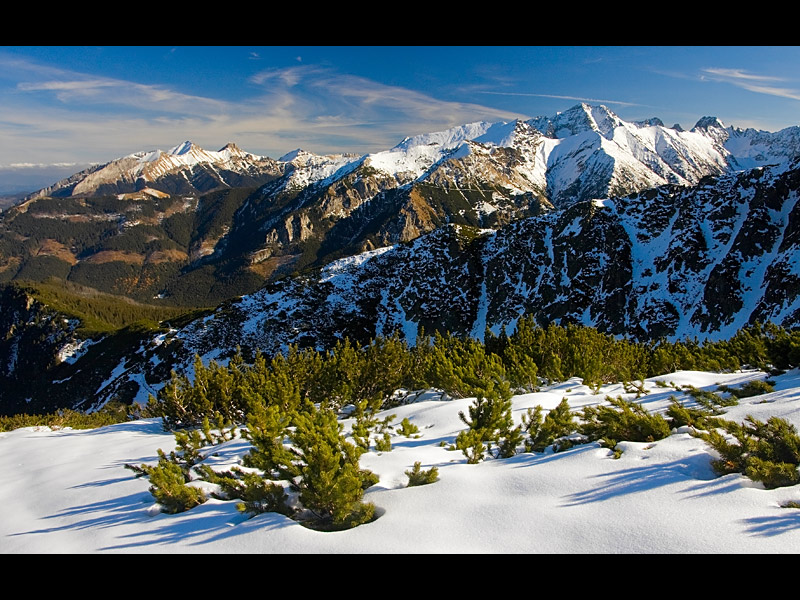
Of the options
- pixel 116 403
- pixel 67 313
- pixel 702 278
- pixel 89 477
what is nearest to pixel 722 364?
pixel 89 477

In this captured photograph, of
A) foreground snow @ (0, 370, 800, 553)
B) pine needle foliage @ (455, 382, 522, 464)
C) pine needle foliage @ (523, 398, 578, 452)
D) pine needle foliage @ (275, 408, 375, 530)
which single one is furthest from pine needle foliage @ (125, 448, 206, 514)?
pine needle foliage @ (523, 398, 578, 452)

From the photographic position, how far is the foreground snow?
13.0 feet

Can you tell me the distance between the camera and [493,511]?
4770mm

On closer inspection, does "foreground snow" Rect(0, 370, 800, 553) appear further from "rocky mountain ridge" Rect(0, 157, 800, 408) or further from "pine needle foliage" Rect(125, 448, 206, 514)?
"rocky mountain ridge" Rect(0, 157, 800, 408)

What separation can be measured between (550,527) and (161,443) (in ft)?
31.4

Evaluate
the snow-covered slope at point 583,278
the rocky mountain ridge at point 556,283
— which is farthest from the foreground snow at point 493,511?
the snow-covered slope at point 583,278

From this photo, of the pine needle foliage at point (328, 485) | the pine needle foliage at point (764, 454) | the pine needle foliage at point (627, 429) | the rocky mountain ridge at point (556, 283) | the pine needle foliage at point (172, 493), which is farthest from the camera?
the rocky mountain ridge at point (556, 283)

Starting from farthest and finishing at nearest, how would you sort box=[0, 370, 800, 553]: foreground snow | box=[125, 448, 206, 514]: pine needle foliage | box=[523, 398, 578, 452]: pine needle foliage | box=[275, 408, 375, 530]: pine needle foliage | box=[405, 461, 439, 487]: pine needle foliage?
box=[523, 398, 578, 452]: pine needle foliage, box=[405, 461, 439, 487]: pine needle foliage, box=[125, 448, 206, 514]: pine needle foliage, box=[275, 408, 375, 530]: pine needle foliage, box=[0, 370, 800, 553]: foreground snow

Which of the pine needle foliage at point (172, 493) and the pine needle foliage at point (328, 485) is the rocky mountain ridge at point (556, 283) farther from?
A: the pine needle foliage at point (172, 493)

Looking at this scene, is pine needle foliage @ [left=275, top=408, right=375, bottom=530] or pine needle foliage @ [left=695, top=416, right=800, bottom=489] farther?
pine needle foliage @ [left=275, top=408, right=375, bottom=530]

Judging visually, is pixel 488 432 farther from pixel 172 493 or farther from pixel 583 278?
pixel 583 278

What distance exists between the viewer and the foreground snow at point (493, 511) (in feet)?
13.0

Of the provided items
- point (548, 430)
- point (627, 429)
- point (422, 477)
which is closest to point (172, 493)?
point (422, 477)
